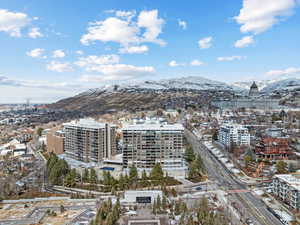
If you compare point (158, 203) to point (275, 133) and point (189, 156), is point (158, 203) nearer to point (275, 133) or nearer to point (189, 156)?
point (189, 156)

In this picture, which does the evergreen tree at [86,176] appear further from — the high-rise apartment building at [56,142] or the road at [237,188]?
the road at [237,188]

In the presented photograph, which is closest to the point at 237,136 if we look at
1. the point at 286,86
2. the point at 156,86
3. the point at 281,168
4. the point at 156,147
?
the point at 281,168

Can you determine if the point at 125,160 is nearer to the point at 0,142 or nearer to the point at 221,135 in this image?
the point at 221,135

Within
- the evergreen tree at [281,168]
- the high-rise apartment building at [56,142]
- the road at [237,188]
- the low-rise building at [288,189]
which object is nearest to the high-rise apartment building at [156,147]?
the road at [237,188]

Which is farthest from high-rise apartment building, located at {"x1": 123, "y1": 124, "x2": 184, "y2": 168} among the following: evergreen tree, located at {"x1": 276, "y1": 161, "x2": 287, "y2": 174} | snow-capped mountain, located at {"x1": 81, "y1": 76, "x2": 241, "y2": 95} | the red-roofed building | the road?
snow-capped mountain, located at {"x1": 81, "y1": 76, "x2": 241, "y2": 95}

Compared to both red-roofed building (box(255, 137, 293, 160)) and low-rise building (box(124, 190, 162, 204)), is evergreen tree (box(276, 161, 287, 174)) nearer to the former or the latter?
red-roofed building (box(255, 137, 293, 160))

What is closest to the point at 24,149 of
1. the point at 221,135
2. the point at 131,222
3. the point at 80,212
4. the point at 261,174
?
the point at 80,212
